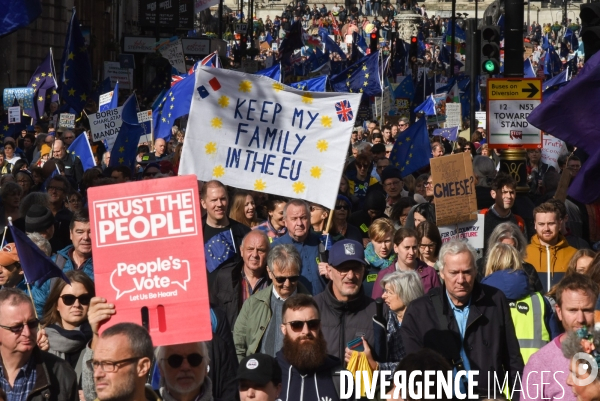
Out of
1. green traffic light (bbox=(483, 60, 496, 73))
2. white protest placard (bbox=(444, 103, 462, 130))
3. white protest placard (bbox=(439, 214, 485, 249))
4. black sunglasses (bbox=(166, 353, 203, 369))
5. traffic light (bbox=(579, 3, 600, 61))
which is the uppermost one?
white protest placard (bbox=(444, 103, 462, 130))

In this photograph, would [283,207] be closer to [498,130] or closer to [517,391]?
[517,391]

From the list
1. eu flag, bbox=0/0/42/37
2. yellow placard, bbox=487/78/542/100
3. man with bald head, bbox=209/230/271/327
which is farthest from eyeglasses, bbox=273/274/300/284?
yellow placard, bbox=487/78/542/100

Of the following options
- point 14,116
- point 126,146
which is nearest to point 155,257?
point 126,146

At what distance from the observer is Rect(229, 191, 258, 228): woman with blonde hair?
10.4 metres

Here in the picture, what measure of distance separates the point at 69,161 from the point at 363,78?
1252cm

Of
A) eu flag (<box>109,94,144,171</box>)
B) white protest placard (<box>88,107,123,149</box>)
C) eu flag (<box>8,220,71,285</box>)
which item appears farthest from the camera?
white protest placard (<box>88,107,123,149</box>)

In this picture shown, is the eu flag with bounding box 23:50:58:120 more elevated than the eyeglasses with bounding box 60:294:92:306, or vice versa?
the eu flag with bounding box 23:50:58:120

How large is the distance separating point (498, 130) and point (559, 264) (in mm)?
4961

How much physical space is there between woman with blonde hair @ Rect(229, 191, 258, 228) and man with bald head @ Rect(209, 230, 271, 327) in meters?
1.89

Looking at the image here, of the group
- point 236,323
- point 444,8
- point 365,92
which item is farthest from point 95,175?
point 444,8

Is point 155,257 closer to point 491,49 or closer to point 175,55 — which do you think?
point 491,49

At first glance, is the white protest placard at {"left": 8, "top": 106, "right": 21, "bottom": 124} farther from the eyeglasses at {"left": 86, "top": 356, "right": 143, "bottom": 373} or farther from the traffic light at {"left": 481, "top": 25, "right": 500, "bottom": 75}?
the eyeglasses at {"left": 86, "top": 356, "right": 143, "bottom": 373}

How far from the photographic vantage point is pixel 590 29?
10406 millimetres

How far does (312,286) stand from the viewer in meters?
8.84
